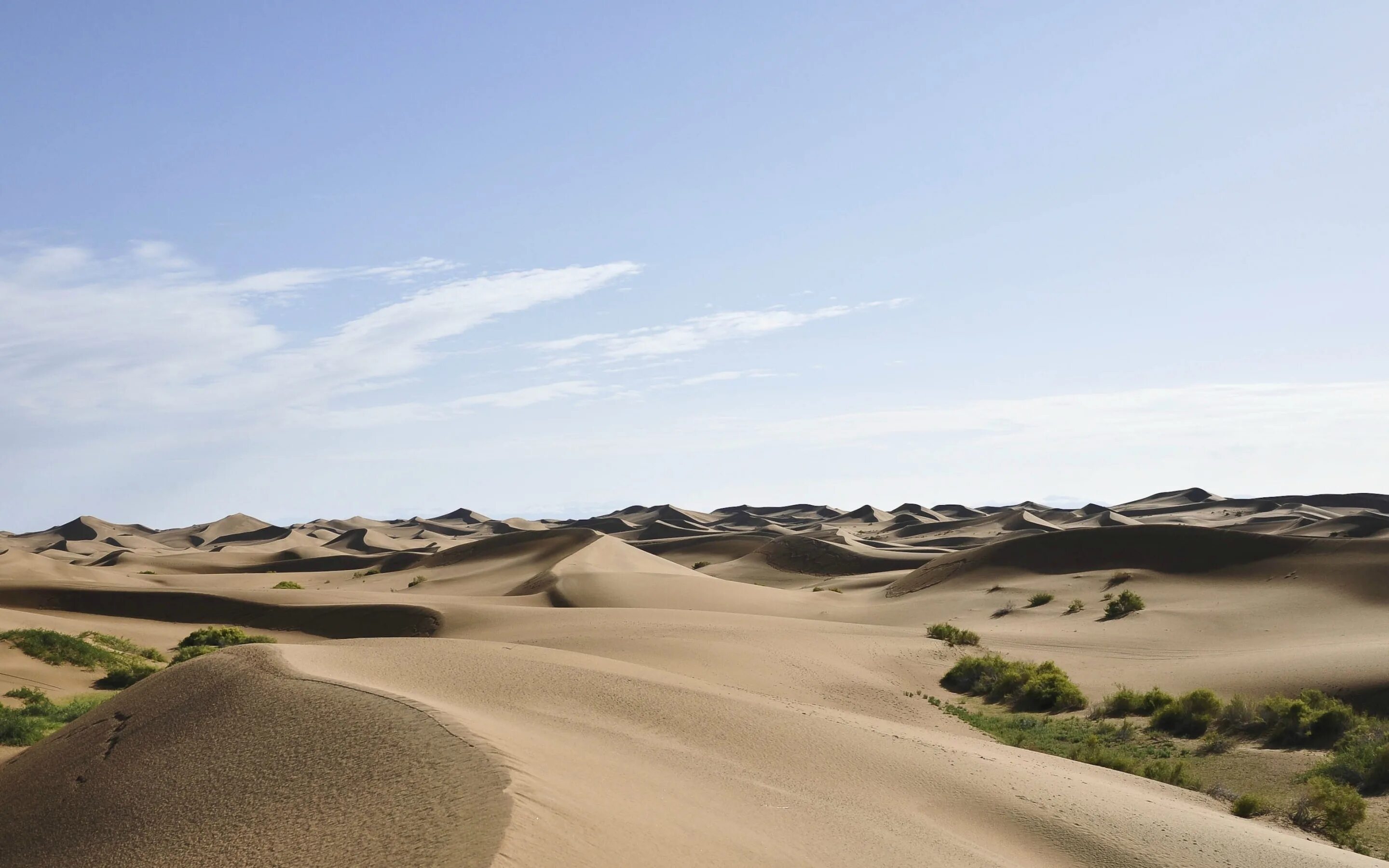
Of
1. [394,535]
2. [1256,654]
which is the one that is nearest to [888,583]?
[1256,654]

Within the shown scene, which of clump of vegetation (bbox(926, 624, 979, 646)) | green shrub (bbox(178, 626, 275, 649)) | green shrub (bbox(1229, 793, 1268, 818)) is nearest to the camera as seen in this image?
green shrub (bbox(1229, 793, 1268, 818))

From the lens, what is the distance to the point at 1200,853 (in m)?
9.49

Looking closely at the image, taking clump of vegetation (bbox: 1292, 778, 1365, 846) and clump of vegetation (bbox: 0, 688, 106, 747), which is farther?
clump of vegetation (bbox: 0, 688, 106, 747)

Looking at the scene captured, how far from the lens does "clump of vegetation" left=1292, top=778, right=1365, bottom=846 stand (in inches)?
443

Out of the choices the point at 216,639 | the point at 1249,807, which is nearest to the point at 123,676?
the point at 216,639

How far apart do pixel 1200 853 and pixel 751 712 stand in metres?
5.14

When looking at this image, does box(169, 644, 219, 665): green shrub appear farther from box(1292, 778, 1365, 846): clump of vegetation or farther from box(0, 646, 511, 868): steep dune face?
box(1292, 778, 1365, 846): clump of vegetation

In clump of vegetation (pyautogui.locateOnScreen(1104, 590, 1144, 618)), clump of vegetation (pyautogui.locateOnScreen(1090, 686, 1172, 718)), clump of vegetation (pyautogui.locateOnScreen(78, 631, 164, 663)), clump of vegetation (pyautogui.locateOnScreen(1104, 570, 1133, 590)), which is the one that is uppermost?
clump of vegetation (pyautogui.locateOnScreen(1104, 570, 1133, 590))

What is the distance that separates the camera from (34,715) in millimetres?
15727

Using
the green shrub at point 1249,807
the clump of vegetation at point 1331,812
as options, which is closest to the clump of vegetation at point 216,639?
the green shrub at point 1249,807

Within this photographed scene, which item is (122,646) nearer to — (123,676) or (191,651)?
(191,651)

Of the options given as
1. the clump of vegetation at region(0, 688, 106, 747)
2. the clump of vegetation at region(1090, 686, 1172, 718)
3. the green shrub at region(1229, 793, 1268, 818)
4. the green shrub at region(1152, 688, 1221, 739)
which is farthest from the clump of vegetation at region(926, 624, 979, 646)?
the clump of vegetation at region(0, 688, 106, 747)

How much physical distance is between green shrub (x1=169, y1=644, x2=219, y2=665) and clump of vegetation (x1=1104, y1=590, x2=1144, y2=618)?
2338 centimetres

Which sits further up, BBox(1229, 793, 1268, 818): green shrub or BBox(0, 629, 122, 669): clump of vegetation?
BBox(0, 629, 122, 669): clump of vegetation
